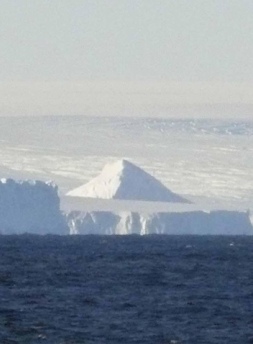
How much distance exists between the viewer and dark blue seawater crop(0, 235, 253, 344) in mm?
31823

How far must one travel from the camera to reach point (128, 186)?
468 ft

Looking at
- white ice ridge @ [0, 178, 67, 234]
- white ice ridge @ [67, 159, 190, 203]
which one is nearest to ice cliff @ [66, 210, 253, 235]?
white ice ridge @ [0, 178, 67, 234]

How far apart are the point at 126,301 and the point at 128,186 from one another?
10371 cm

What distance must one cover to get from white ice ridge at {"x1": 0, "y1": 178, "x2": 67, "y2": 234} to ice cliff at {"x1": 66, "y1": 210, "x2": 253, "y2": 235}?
330 inches

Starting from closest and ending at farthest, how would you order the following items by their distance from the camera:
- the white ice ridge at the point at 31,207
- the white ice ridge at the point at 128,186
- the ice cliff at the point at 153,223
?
the white ice ridge at the point at 31,207
the ice cliff at the point at 153,223
the white ice ridge at the point at 128,186

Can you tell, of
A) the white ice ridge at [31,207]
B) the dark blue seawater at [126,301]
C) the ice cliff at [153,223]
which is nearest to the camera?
the dark blue seawater at [126,301]

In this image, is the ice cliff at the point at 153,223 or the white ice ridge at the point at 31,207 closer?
the white ice ridge at the point at 31,207

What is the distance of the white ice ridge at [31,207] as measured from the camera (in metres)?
94.9

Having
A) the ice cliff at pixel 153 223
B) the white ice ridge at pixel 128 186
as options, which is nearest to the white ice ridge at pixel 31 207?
the ice cliff at pixel 153 223

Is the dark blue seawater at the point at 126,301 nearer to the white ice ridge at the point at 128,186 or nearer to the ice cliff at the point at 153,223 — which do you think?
the ice cliff at the point at 153,223

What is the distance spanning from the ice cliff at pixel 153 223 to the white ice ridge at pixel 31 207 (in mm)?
8385

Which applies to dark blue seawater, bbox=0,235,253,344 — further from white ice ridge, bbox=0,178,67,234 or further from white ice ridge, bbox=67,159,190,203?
white ice ridge, bbox=67,159,190,203

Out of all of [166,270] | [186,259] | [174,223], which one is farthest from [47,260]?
[174,223]

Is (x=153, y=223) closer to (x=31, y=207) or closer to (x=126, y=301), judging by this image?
(x=31, y=207)
